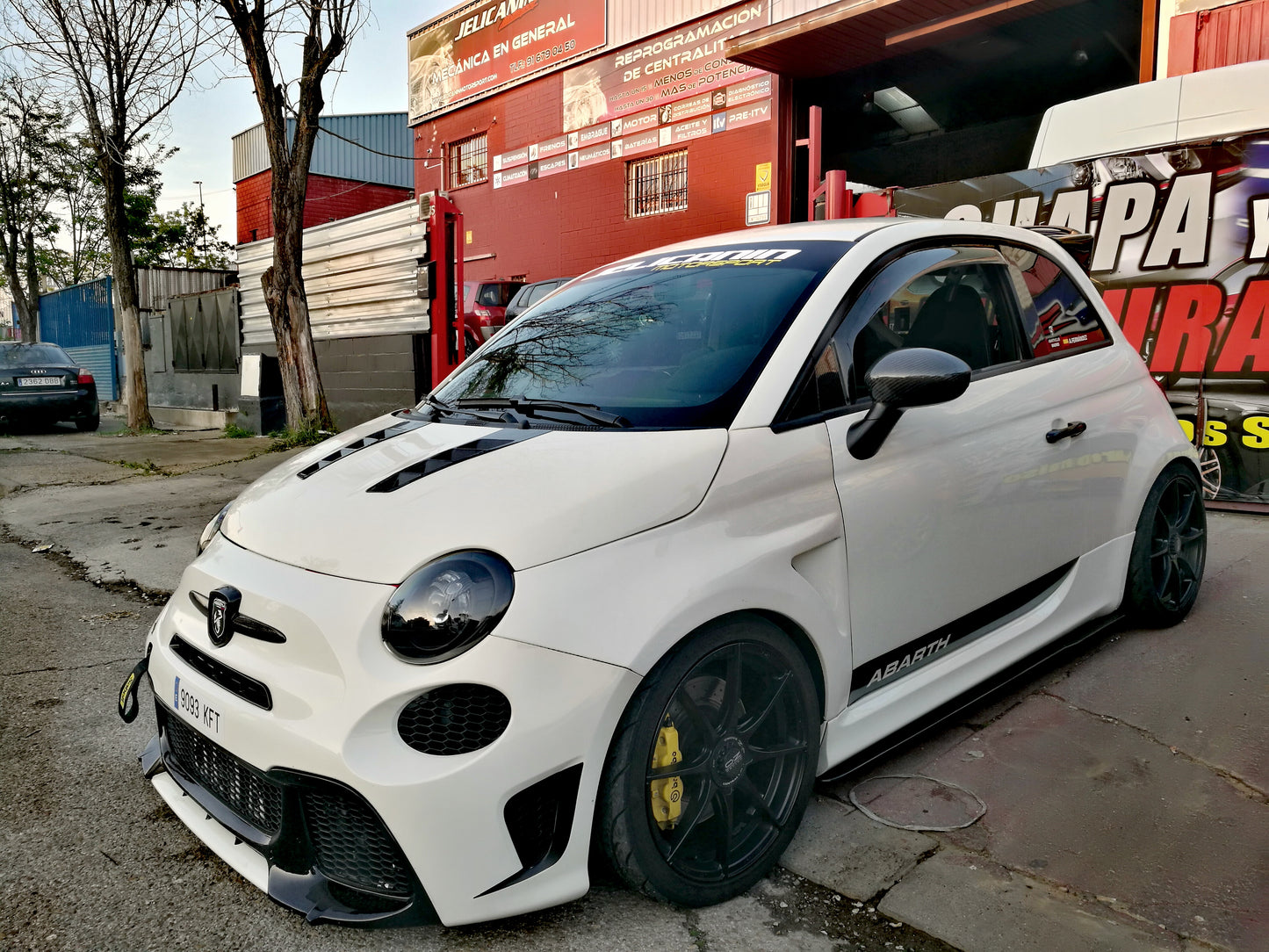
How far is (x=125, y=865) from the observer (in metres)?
2.41

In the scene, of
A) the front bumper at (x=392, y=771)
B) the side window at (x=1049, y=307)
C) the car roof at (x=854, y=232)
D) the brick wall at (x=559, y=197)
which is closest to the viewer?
the front bumper at (x=392, y=771)

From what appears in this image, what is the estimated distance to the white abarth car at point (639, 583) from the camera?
6.05 ft

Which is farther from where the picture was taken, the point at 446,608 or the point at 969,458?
the point at 969,458

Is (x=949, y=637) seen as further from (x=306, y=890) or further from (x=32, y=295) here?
(x=32, y=295)

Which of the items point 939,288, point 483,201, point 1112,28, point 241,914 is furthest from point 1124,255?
point 483,201

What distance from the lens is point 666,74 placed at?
1571 cm

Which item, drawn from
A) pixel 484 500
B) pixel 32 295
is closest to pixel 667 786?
pixel 484 500

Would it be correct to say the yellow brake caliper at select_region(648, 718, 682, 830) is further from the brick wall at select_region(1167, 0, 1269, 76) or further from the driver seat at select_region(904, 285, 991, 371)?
the brick wall at select_region(1167, 0, 1269, 76)

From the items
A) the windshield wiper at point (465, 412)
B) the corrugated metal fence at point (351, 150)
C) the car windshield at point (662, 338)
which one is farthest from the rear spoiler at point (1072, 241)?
the corrugated metal fence at point (351, 150)

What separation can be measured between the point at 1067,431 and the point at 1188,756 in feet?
3.44

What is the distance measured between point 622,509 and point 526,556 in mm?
241

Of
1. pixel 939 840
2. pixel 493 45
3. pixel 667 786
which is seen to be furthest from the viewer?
pixel 493 45

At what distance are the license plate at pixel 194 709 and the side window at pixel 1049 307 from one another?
8.86 ft

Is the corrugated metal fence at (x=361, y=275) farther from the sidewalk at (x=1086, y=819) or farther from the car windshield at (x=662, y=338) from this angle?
the sidewalk at (x=1086, y=819)
